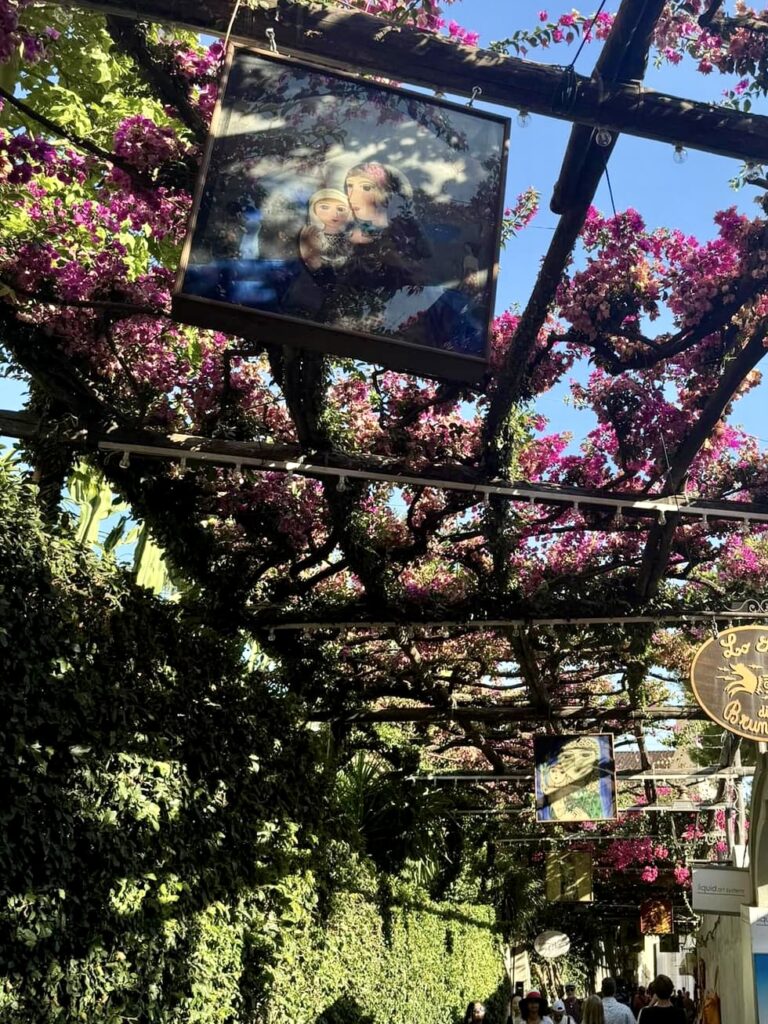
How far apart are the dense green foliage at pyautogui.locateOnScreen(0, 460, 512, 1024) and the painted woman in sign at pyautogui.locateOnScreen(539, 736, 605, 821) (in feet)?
9.85

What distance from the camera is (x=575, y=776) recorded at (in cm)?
946

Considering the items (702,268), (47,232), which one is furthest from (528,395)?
(47,232)

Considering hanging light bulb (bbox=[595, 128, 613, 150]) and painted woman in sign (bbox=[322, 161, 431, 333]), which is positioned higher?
hanging light bulb (bbox=[595, 128, 613, 150])

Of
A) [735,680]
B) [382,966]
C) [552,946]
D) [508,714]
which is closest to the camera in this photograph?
[735,680]

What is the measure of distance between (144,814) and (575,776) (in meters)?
6.27

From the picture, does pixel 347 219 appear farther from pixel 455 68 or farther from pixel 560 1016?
pixel 560 1016

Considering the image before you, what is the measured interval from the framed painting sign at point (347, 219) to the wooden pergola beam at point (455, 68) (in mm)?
96

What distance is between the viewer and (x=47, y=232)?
562cm

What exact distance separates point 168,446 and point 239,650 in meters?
1.65

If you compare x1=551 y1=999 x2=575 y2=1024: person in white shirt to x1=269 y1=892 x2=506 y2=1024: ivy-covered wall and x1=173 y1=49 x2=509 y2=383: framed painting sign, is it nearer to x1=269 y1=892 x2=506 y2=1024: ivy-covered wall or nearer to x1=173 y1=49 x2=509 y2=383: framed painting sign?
x1=269 y1=892 x2=506 y2=1024: ivy-covered wall

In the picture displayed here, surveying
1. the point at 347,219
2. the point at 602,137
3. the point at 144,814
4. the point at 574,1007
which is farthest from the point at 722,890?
the point at 574,1007

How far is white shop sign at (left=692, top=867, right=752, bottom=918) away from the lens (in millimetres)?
6418

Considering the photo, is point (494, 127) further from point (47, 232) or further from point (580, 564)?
point (580, 564)

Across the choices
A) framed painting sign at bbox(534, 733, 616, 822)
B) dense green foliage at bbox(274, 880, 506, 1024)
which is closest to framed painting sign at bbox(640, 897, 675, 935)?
dense green foliage at bbox(274, 880, 506, 1024)
